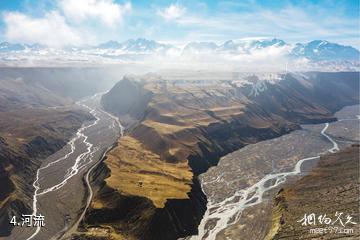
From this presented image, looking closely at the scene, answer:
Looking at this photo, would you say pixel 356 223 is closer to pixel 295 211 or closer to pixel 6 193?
pixel 295 211

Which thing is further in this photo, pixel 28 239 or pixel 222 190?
pixel 222 190

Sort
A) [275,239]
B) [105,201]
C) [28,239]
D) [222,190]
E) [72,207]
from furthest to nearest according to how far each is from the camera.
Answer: [222,190], [72,207], [105,201], [28,239], [275,239]

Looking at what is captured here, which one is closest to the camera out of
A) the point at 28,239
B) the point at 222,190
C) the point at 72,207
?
the point at 28,239

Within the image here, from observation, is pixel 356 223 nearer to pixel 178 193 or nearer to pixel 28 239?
pixel 178 193

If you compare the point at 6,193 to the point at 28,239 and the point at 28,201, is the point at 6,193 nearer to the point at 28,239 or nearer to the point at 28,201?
the point at 28,201

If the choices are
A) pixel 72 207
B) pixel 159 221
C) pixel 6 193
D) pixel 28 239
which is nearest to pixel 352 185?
pixel 159 221

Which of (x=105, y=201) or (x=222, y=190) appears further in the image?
(x=222, y=190)

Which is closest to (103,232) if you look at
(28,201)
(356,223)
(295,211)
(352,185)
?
(28,201)

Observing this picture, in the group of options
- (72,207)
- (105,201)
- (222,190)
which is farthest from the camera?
(222,190)
